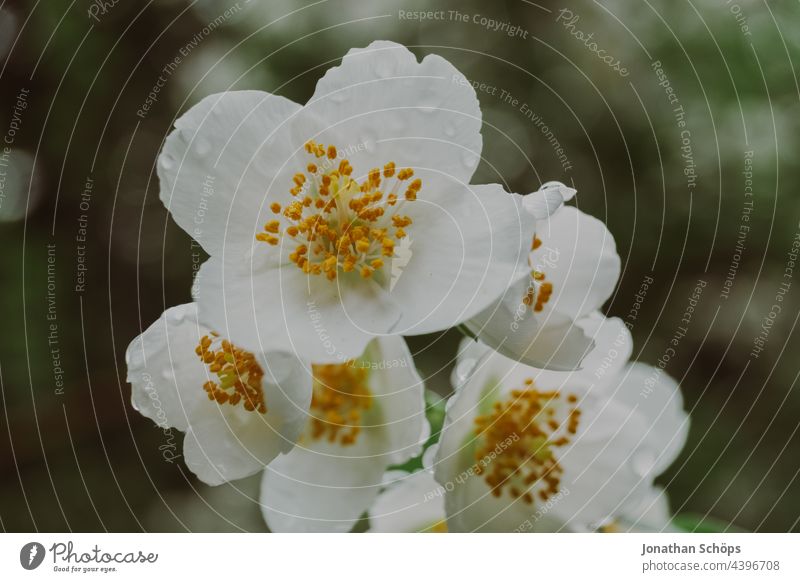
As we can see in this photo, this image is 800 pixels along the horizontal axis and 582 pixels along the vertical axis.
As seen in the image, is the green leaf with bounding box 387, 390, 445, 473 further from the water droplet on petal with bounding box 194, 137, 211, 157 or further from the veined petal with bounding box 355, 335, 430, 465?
the water droplet on petal with bounding box 194, 137, 211, 157

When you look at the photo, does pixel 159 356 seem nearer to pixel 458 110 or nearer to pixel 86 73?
pixel 458 110

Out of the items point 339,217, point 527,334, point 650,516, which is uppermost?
point 339,217

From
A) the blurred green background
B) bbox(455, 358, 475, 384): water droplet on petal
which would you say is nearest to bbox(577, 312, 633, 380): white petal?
bbox(455, 358, 475, 384): water droplet on petal

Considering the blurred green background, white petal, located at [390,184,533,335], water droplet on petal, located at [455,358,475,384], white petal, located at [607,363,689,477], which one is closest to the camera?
white petal, located at [390,184,533,335]

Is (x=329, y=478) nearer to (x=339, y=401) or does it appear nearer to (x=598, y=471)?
(x=339, y=401)
